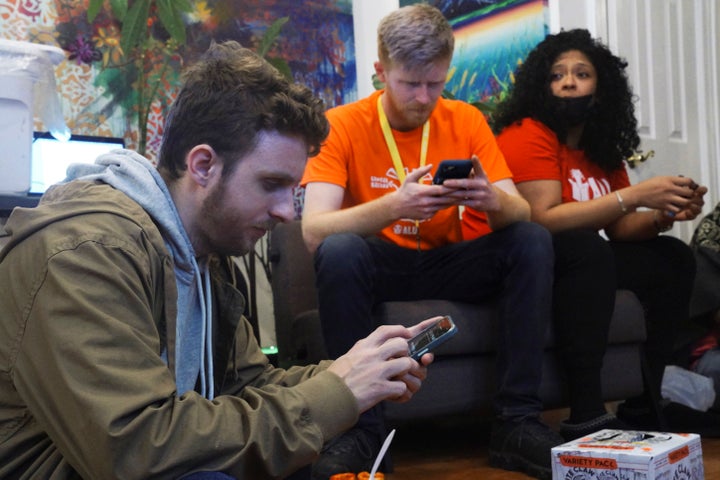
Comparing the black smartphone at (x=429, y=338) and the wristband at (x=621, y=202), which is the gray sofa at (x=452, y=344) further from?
the black smartphone at (x=429, y=338)

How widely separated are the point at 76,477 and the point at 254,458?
0.65 ft

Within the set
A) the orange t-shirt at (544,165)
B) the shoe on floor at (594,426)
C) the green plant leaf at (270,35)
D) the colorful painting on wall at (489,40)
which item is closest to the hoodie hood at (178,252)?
the shoe on floor at (594,426)

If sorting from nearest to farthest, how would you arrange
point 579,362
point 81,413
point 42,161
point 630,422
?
point 81,413 < point 579,362 < point 630,422 < point 42,161

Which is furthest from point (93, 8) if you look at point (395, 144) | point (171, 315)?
point (171, 315)

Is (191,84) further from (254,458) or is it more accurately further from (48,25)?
(48,25)

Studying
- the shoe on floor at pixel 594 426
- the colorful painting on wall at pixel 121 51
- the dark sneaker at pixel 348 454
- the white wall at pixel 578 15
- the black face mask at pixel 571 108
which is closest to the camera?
the dark sneaker at pixel 348 454

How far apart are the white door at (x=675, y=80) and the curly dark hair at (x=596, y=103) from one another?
2.37 ft

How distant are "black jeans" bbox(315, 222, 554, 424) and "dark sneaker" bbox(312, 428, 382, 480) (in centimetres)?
18

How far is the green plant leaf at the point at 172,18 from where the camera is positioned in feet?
9.07

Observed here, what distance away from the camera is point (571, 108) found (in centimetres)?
240

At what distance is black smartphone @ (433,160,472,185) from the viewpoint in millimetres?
1861

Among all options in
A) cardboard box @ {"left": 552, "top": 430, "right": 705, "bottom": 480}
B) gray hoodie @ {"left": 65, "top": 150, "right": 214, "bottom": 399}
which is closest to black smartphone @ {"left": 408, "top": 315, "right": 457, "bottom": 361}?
gray hoodie @ {"left": 65, "top": 150, "right": 214, "bottom": 399}

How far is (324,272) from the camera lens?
186 cm

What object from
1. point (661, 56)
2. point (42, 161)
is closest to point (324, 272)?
point (42, 161)
